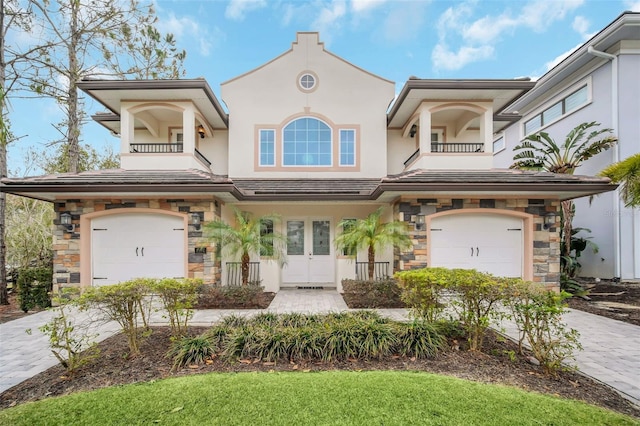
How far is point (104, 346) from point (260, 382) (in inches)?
119

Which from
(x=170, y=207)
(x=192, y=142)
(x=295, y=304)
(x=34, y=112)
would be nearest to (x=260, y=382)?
(x=295, y=304)

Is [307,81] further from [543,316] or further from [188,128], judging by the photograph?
[543,316]

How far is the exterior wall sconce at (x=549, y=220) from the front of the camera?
26.9 feet

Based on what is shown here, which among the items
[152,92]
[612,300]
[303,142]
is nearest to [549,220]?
[612,300]

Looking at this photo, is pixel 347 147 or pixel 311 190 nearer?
pixel 311 190

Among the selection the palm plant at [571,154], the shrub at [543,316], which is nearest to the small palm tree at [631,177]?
the palm plant at [571,154]

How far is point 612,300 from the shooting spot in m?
7.95

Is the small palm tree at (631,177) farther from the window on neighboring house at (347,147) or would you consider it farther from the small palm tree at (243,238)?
the small palm tree at (243,238)

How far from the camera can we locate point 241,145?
34.3 ft

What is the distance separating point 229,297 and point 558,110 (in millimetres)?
15643

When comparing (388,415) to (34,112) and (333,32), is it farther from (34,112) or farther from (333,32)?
(34,112)

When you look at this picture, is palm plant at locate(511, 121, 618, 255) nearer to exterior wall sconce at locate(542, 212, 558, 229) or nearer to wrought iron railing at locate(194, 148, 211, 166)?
exterior wall sconce at locate(542, 212, 558, 229)

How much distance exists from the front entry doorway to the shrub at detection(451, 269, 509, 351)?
19.7 ft

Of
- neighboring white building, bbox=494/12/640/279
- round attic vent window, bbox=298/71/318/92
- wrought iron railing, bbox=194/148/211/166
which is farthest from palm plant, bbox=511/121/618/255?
wrought iron railing, bbox=194/148/211/166
